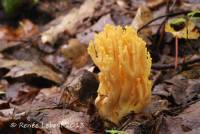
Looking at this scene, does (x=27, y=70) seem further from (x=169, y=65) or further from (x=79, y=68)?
(x=169, y=65)

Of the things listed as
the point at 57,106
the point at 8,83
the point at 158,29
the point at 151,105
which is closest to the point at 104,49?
the point at 151,105

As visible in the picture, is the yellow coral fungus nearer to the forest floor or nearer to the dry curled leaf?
the forest floor

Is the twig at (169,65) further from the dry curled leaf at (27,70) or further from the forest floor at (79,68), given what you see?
the dry curled leaf at (27,70)

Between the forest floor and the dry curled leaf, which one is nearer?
the forest floor

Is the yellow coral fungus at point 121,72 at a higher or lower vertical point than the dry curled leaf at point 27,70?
higher

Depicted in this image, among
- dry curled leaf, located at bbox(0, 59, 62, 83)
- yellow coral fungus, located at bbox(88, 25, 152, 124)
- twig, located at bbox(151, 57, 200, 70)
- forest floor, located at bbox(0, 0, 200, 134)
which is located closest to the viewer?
yellow coral fungus, located at bbox(88, 25, 152, 124)

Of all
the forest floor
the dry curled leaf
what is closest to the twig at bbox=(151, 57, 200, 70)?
the forest floor

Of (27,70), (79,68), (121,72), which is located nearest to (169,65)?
(121,72)

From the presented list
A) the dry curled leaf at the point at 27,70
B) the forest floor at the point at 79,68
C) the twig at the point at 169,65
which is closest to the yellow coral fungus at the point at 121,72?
the forest floor at the point at 79,68

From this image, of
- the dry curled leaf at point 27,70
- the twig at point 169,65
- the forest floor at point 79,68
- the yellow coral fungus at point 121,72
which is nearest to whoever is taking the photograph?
the yellow coral fungus at point 121,72
